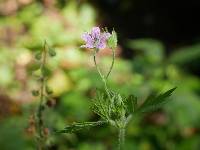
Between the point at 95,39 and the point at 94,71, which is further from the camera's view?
the point at 94,71

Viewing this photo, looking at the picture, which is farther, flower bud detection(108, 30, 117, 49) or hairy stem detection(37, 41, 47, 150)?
hairy stem detection(37, 41, 47, 150)

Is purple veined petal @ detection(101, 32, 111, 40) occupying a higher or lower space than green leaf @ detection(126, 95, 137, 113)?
higher

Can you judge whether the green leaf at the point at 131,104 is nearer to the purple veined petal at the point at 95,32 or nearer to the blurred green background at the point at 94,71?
the purple veined petal at the point at 95,32

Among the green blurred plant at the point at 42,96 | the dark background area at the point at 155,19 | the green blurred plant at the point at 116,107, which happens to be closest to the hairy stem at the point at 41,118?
the green blurred plant at the point at 42,96

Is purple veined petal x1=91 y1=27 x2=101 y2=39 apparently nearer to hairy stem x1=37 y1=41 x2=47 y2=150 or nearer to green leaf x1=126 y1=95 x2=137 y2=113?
green leaf x1=126 y1=95 x2=137 y2=113

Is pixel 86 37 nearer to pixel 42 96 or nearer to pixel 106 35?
pixel 106 35

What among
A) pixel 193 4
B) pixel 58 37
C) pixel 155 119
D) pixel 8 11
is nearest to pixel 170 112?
pixel 155 119

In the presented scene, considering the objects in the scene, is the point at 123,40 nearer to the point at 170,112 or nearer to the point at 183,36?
the point at 183,36

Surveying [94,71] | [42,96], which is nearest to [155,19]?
[94,71]

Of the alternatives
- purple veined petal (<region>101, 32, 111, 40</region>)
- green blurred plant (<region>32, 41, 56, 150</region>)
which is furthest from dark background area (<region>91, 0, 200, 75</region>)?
purple veined petal (<region>101, 32, 111, 40</region>)
